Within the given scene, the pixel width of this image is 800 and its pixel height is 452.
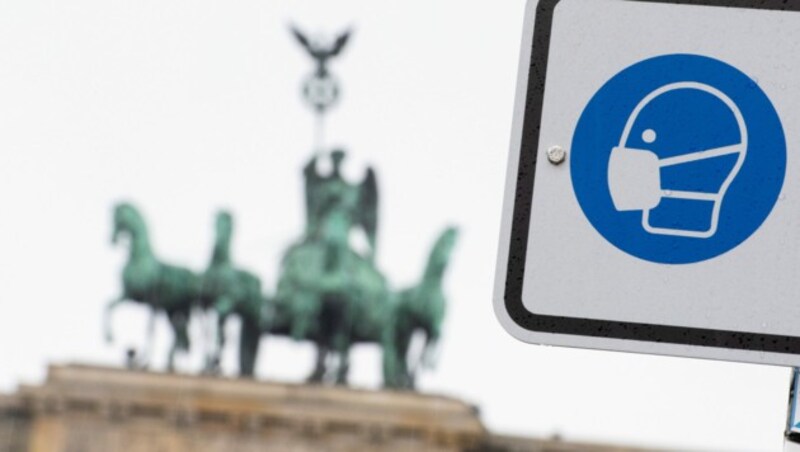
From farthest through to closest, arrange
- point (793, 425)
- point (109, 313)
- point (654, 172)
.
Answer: point (109, 313)
point (654, 172)
point (793, 425)

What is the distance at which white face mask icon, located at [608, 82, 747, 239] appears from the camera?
246cm

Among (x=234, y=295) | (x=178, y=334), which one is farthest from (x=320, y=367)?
(x=178, y=334)

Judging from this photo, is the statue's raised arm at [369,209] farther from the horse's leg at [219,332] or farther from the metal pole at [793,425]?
the metal pole at [793,425]

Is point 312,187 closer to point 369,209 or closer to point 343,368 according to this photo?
point 369,209

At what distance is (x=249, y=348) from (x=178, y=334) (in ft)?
4.37

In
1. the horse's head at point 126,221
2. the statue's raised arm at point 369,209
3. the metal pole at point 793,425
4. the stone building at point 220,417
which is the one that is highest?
the statue's raised arm at point 369,209

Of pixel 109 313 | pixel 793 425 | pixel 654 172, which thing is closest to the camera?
pixel 793 425

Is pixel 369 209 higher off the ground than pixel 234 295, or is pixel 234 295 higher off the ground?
pixel 369 209

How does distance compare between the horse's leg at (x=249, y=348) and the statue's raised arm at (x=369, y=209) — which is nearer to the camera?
the horse's leg at (x=249, y=348)

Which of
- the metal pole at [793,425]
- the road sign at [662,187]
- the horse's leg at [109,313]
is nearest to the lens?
the metal pole at [793,425]

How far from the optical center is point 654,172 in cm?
246

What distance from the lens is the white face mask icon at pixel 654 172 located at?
246cm

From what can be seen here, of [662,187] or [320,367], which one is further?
[320,367]

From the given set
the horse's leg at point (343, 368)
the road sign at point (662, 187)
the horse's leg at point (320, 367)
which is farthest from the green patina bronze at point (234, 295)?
the road sign at point (662, 187)
